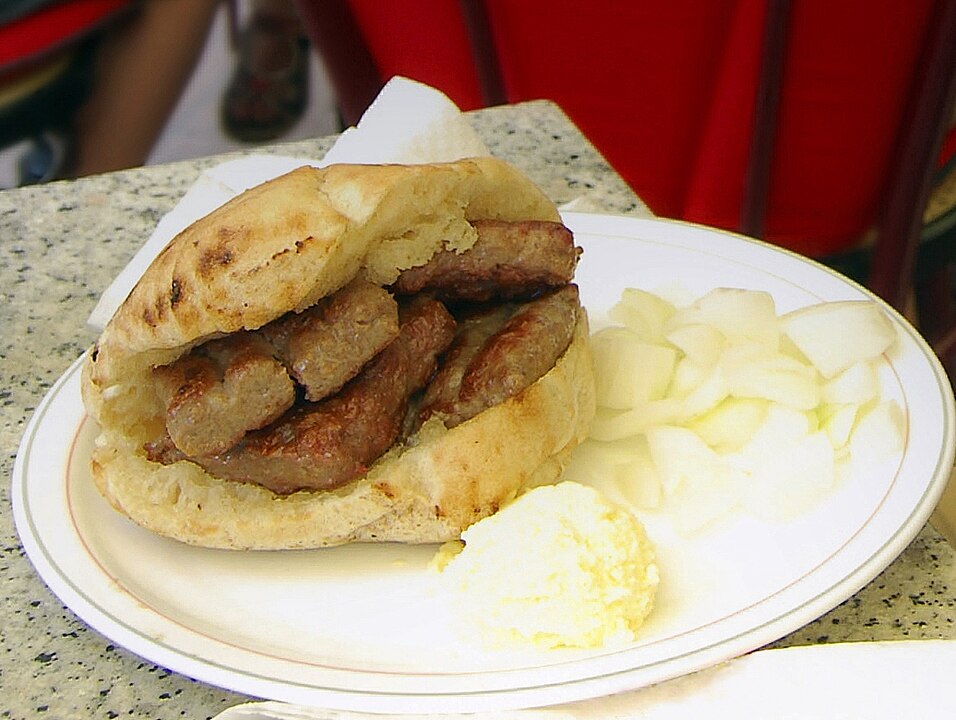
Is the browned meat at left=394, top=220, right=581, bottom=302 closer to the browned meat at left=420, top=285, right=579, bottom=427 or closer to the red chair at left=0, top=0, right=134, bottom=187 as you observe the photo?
the browned meat at left=420, top=285, right=579, bottom=427

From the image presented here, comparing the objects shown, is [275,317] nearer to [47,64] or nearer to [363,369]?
[363,369]

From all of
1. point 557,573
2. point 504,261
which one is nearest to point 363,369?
point 504,261

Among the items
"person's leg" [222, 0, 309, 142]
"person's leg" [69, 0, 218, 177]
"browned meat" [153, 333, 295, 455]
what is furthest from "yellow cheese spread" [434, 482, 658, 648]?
"person's leg" [222, 0, 309, 142]

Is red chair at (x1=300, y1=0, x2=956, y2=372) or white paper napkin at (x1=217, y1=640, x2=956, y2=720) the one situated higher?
white paper napkin at (x1=217, y1=640, x2=956, y2=720)

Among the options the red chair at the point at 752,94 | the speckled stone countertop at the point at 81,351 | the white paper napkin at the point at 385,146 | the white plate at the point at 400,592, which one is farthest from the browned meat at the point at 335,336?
the red chair at the point at 752,94

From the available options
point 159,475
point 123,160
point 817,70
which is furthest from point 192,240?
point 123,160

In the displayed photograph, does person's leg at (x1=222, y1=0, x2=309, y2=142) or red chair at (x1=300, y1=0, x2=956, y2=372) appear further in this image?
person's leg at (x1=222, y1=0, x2=309, y2=142)
